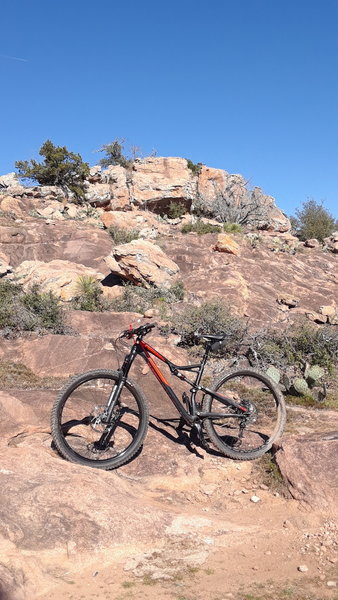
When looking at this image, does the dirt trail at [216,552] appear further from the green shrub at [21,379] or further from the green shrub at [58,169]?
the green shrub at [58,169]

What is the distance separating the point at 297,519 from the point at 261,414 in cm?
233

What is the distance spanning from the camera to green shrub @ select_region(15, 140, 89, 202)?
27.2 m

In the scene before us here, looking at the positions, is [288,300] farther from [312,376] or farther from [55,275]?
[312,376]

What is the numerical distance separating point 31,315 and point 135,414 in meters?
5.69

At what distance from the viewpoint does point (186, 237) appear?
2027 centimetres

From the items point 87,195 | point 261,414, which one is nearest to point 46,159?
point 87,195

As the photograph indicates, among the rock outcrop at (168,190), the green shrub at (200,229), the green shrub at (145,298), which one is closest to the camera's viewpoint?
the green shrub at (145,298)

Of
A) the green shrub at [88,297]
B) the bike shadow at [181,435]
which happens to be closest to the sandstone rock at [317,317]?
the green shrub at [88,297]

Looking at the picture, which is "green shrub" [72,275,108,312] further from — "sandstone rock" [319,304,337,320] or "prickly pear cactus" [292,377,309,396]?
"prickly pear cactus" [292,377,309,396]

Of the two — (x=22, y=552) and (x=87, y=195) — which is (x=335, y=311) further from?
(x=87, y=195)

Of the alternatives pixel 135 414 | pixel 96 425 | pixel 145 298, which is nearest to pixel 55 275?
pixel 145 298

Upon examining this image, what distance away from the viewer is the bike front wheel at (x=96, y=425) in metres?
4.21

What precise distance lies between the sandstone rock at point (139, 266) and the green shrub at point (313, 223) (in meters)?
16.9

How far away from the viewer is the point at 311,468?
13.0 ft
